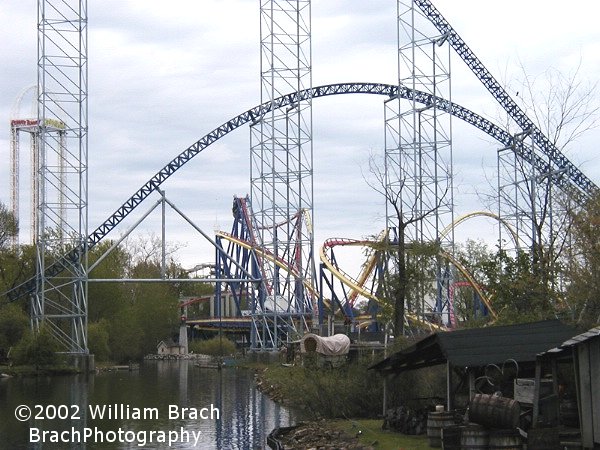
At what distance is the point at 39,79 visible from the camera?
4562 cm

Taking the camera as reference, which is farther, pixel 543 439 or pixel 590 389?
pixel 590 389

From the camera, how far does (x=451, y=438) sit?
14.9m

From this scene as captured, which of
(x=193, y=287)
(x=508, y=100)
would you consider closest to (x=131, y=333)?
(x=508, y=100)

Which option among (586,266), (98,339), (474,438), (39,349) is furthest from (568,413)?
(98,339)

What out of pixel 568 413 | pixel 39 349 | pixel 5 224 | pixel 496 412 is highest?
pixel 5 224

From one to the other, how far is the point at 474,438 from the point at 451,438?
2.18 feet

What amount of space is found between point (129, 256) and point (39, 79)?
1583 inches

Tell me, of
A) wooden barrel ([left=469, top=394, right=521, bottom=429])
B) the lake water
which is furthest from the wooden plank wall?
the lake water

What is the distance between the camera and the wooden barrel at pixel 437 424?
16.4 m

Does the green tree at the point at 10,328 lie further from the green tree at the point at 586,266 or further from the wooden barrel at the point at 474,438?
the wooden barrel at the point at 474,438

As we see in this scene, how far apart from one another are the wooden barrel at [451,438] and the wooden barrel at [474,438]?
13.6 inches

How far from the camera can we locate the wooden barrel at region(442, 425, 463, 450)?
584 inches

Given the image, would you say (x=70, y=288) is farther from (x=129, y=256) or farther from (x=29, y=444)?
(x=29, y=444)

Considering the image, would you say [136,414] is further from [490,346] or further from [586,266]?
[586,266]
